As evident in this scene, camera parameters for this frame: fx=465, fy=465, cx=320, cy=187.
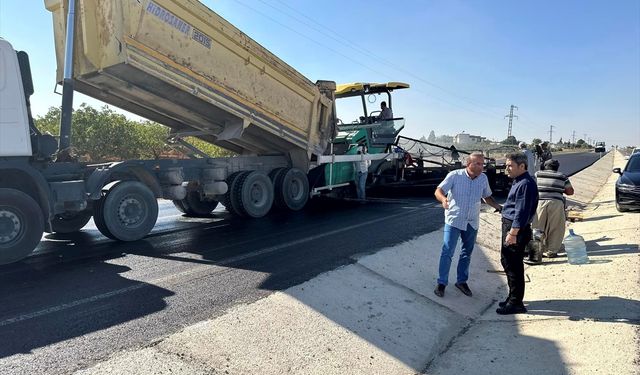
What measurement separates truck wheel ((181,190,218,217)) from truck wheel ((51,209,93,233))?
2336 millimetres

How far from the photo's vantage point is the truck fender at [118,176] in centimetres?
647

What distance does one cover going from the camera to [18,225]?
18.5ft

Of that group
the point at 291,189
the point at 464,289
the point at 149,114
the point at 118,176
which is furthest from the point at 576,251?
the point at 149,114

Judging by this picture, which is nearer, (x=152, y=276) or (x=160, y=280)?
(x=160, y=280)

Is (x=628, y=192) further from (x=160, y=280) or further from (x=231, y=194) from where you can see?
(x=160, y=280)

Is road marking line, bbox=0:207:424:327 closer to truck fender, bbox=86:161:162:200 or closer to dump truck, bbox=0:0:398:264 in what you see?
dump truck, bbox=0:0:398:264

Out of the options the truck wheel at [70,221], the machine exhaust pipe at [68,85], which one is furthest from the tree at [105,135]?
the machine exhaust pipe at [68,85]

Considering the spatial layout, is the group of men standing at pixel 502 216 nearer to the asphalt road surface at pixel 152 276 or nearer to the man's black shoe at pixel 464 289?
the man's black shoe at pixel 464 289

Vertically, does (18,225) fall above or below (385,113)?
below

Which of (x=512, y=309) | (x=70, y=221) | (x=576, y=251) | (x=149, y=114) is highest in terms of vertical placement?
Result: (x=149, y=114)

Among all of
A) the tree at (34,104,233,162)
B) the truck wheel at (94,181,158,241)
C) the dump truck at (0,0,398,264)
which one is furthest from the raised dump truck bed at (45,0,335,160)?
the tree at (34,104,233,162)

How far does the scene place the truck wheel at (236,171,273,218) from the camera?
9.14 m

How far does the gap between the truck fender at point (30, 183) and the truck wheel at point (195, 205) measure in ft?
12.1

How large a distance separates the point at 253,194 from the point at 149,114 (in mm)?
2491
